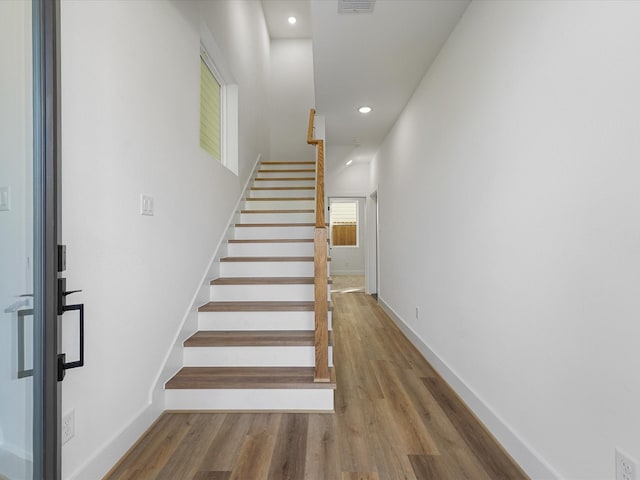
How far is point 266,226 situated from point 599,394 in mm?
3030

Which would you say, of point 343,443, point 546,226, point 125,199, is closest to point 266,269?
point 125,199

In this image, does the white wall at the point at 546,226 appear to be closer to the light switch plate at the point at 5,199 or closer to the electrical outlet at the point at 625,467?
the electrical outlet at the point at 625,467

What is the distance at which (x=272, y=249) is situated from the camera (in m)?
3.35

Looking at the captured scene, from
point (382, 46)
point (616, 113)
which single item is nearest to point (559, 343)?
point (616, 113)

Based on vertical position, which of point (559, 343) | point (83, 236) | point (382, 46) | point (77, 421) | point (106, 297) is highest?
point (382, 46)

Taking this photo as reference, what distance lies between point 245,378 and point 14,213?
60.1 inches

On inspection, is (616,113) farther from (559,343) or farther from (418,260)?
(418,260)

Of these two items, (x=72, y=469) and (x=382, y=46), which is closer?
(x=72, y=469)

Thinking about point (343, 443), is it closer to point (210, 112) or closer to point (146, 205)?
point (146, 205)

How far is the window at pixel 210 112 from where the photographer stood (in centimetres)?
312

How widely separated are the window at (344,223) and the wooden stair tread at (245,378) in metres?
6.81

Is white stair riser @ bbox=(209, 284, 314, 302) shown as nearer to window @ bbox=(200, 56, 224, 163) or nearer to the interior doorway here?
window @ bbox=(200, 56, 224, 163)

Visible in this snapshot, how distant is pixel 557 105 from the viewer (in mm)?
1292

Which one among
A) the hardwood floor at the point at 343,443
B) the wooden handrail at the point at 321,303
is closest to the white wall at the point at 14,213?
the hardwood floor at the point at 343,443
